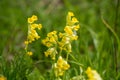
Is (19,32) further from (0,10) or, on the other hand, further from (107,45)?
(107,45)

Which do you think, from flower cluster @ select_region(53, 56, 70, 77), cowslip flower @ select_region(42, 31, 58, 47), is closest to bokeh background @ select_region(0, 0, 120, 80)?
cowslip flower @ select_region(42, 31, 58, 47)

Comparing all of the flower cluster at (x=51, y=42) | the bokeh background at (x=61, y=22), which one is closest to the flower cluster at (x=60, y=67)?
the flower cluster at (x=51, y=42)

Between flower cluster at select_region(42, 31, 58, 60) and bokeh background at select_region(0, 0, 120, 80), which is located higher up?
flower cluster at select_region(42, 31, 58, 60)

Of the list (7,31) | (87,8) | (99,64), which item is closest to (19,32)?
(7,31)

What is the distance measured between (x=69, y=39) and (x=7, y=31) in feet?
7.51

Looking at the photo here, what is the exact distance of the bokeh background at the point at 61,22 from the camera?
3.45 meters

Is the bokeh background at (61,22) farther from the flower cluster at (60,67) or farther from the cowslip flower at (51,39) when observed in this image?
the flower cluster at (60,67)

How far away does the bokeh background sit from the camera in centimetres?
345

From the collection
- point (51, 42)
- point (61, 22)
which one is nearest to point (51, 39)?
point (51, 42)

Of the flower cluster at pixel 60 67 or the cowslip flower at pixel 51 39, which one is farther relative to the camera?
the cowslip flower at pixel 51 39

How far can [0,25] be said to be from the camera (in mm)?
4488

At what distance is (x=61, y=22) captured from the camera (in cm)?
432

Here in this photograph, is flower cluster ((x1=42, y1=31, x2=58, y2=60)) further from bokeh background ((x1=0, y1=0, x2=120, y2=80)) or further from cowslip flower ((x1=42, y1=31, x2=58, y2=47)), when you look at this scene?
bokeh background ((x1=0, y1=0, x2=120, y2=80))

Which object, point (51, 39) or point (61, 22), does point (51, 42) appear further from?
point (61, 22)
